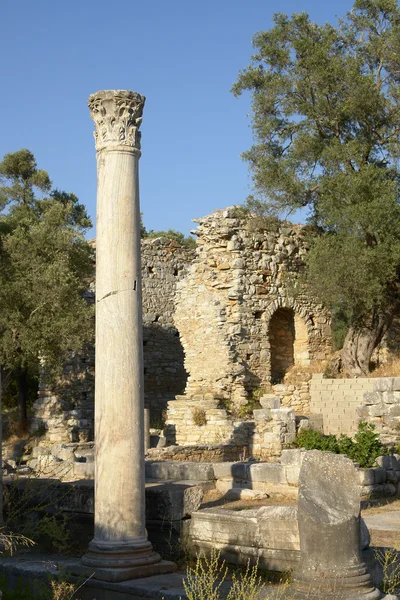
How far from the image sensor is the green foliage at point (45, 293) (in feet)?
71.7

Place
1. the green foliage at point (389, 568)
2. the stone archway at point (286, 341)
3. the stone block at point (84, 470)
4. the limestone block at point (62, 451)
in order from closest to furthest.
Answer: the green foliage at point (389, 568)
the stone block at point (84, 470)
the limestone block at point (62, 451)
the stone archway at point (286, 341)

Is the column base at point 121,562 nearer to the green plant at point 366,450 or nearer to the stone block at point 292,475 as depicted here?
the stone block at point 292,475

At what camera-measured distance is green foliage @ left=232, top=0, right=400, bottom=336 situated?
20438mm

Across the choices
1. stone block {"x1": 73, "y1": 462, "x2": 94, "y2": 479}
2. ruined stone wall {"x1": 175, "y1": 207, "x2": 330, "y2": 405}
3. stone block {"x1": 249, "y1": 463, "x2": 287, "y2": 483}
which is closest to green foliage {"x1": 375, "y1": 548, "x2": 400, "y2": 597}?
stone block {"x1": 249, "y1": 463, "x2": 287, "y2": 483}

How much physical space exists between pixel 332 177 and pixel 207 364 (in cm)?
633

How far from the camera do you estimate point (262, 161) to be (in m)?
22.8

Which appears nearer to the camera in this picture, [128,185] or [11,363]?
[128,185]

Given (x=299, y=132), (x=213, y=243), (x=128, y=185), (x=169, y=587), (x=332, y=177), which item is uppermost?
(x=299, y=132)

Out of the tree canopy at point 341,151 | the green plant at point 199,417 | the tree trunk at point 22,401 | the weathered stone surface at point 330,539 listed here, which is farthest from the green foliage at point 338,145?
the weathered stone surface at point 330,539

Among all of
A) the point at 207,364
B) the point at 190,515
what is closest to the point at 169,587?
the point at 190,515

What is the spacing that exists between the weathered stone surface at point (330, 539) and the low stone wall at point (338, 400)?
12324mm

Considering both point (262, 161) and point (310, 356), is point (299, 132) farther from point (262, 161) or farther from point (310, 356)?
point (310, 356)

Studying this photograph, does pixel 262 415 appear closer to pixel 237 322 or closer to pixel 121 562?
pixel 237 322

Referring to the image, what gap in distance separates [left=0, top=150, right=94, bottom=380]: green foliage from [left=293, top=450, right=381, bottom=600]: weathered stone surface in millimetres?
15996
